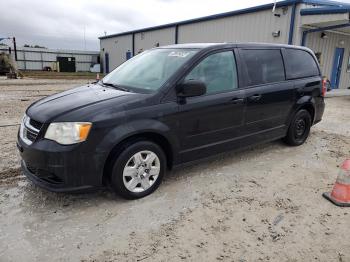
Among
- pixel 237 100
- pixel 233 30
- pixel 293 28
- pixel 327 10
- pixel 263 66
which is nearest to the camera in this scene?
pixel 237 100

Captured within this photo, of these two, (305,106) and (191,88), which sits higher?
(191,88)

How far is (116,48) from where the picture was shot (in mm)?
32625

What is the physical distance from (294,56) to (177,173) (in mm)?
2923

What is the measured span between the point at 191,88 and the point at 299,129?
9.73ft

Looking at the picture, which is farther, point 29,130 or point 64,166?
point 29,130

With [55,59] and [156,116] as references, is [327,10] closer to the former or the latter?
[156,116]

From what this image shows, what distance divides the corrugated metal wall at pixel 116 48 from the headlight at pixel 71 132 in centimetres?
2758

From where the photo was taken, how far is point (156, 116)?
3.56 meters

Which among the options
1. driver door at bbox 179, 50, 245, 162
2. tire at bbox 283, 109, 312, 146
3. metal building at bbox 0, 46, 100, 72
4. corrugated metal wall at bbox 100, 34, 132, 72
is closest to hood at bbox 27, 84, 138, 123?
driver door at bbox 179, 50, 245, 162

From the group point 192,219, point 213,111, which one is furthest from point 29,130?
point 213,111

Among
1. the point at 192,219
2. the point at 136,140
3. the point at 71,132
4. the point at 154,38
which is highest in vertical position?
the point at 154,38

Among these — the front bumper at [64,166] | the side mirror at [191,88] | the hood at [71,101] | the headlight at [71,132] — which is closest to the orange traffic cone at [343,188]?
the side mirror at [191,88]

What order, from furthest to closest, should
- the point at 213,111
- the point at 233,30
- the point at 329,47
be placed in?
1. the point at 233,30
2. the point at 329,47
3. the point at 213,111

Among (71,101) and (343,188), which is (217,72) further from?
(343,188)
